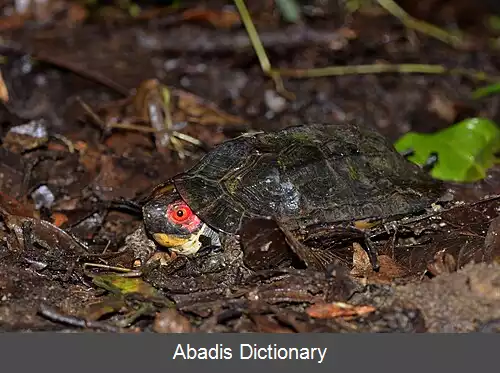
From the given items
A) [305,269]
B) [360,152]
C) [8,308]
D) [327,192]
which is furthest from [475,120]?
[8,308]

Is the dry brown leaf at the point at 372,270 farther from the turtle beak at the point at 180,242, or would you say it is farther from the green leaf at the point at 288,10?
the green leaf at the point at 288,10

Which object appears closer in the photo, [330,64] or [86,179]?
[86,179]

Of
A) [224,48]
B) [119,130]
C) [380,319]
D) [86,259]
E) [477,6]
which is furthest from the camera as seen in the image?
[477,6]

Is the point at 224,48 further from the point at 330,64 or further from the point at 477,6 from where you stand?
the point at 477,6

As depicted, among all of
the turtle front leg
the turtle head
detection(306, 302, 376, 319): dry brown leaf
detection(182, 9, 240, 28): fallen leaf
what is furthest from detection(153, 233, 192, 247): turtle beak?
detection(182, 9, 240, 28): fallen leaf

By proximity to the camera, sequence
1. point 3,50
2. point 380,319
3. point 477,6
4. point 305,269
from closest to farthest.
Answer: point 380,319 → point 305,269 → point 3,50 → point 477,6
